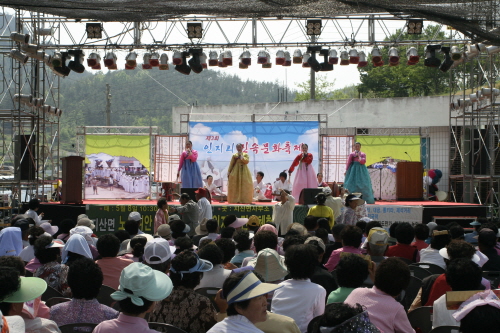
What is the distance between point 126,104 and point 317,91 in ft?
133

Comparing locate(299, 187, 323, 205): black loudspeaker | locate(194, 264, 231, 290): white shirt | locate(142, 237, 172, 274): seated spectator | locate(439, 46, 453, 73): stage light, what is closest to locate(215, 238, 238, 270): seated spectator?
locate(194, 264, 231, 290): white shirt

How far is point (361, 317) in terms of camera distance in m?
2.30

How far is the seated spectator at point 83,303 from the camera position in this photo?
3713 mm

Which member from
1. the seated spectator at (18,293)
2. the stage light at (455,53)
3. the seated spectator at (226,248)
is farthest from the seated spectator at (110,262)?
the stage light at (455,53)

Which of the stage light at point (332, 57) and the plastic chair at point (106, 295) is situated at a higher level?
the stage light at point (332, 57)

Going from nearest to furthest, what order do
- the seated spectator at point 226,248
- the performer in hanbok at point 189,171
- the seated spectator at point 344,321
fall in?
the seated spectator at point 344,321 → the seated spectator at point 226,248 → the performer in hanbok at point 189,171

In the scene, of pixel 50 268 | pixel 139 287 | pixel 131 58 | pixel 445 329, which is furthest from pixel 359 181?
pixel 139 287

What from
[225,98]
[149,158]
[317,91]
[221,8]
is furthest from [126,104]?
[221,8]

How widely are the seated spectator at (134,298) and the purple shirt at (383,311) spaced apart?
1087mm

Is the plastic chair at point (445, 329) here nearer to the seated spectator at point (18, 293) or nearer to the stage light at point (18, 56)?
the seated spectator at point (18, 293)

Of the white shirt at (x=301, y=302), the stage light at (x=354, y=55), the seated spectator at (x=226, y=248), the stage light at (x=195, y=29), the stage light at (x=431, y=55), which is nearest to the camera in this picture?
the white shirt at (x=301, y=302)

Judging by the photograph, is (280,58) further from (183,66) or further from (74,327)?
(74,327)

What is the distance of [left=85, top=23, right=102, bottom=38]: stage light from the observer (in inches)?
546

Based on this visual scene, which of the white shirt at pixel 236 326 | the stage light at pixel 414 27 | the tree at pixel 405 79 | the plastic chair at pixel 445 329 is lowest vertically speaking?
the plastic chair at pixel 445 329
